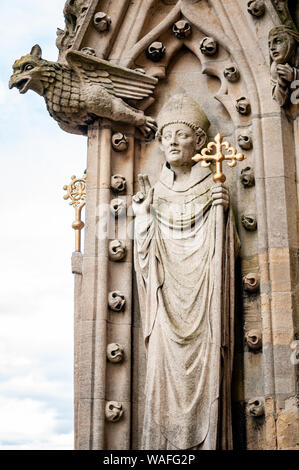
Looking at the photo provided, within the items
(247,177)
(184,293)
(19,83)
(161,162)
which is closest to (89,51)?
(19,83)

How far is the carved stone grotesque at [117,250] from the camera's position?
10.7 meters

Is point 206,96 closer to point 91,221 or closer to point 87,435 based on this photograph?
point 91,221

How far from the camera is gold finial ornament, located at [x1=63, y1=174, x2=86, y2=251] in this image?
1144 cm

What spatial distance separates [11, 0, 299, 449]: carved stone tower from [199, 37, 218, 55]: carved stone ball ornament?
0.06ft

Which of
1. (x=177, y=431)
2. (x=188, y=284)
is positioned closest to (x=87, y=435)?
(x=177, y=431)

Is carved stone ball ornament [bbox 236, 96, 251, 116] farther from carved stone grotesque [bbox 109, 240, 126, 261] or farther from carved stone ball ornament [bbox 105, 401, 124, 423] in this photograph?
carved stone ball ornament [bbox 105, 401, 124, 423]

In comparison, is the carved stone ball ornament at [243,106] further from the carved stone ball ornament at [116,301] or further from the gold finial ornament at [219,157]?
the carved stone ball ornament at [116,301]

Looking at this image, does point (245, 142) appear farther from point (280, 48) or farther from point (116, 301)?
point (116, 301)

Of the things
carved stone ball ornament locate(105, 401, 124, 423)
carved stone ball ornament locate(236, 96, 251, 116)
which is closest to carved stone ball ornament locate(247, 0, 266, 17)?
carved stone ball ornament locate(236, 96, 251, 116)

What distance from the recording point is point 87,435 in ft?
33.3

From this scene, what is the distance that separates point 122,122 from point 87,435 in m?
3.08

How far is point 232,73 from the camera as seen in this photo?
11008 mm

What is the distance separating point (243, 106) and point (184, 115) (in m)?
0.57

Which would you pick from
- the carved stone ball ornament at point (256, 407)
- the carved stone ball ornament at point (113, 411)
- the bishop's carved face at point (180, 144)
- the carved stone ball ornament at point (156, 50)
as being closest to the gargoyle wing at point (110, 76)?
the carved stone ball ornament at point (156, 50)
